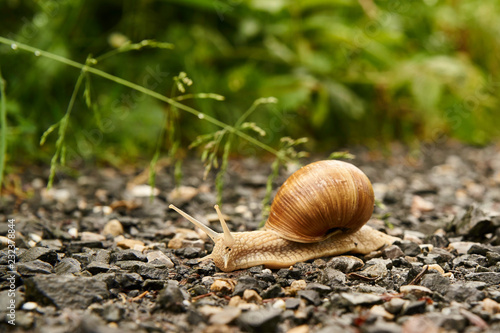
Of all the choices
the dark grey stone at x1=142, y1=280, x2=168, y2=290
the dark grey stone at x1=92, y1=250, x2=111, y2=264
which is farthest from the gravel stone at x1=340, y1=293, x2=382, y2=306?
the dark grey stone at x1=92, y1=250, x2=111, y2=264

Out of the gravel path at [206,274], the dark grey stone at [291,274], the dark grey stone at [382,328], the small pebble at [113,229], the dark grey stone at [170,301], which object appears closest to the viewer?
the dark grey stone at [382,328]

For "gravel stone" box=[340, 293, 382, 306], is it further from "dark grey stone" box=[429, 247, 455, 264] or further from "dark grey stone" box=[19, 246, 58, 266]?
"dark grey stone" box=[19, 246, 58, 266]

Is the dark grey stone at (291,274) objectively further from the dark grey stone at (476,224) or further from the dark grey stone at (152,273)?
the dark grey stone at (476,224)

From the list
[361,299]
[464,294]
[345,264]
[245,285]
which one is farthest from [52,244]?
[464,294]

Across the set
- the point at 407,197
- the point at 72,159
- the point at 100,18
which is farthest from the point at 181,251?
the point at 100,18

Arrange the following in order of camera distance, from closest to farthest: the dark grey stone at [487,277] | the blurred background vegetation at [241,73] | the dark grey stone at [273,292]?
the dark grey stone at [273,292] < the dark grey stone at [487,277] < the blurred background vegetation at [241,73]

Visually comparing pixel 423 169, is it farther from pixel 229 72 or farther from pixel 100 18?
pixel 100 18

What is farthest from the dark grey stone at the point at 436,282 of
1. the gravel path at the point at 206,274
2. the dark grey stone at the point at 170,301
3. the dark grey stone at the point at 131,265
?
the dark grey stone at the point at 131,265
